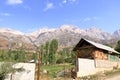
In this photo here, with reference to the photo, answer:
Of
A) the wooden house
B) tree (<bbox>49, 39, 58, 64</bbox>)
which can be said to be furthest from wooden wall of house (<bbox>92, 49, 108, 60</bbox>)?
tree (<bbox>49, 39, 58, 64</bbox>)

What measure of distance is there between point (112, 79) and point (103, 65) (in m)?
10.4

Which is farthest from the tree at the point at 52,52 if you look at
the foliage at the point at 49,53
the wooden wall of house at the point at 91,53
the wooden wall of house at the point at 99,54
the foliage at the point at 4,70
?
the foliage at the point at 4,70

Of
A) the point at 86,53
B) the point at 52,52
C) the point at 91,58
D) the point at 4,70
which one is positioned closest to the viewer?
the point at 4,70

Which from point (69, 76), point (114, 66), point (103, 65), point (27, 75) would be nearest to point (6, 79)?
point (27, 75)

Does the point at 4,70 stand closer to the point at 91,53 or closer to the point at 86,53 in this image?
the point at 91,53

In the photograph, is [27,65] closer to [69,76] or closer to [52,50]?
[69,76]

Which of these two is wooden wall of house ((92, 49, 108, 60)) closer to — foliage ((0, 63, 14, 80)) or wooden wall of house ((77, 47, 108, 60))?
wooden wall of house ((77, 47, 108, 60))

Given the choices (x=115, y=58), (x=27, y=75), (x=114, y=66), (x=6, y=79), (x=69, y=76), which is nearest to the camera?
(x=6, y=79)

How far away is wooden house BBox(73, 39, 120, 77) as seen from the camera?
93.9 feet

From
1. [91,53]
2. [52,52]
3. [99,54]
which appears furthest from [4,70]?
[52,52]

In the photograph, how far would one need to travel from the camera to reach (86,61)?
97.8 feet

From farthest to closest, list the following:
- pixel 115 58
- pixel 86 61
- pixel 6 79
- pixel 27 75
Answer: pixel 115 58 → pixel 86 61 → pixel 27 75 → pixel 6 79

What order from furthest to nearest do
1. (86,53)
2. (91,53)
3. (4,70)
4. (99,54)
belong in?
(99,54), (86,53), (91,53), (4,70)

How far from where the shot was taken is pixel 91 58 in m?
39.1
